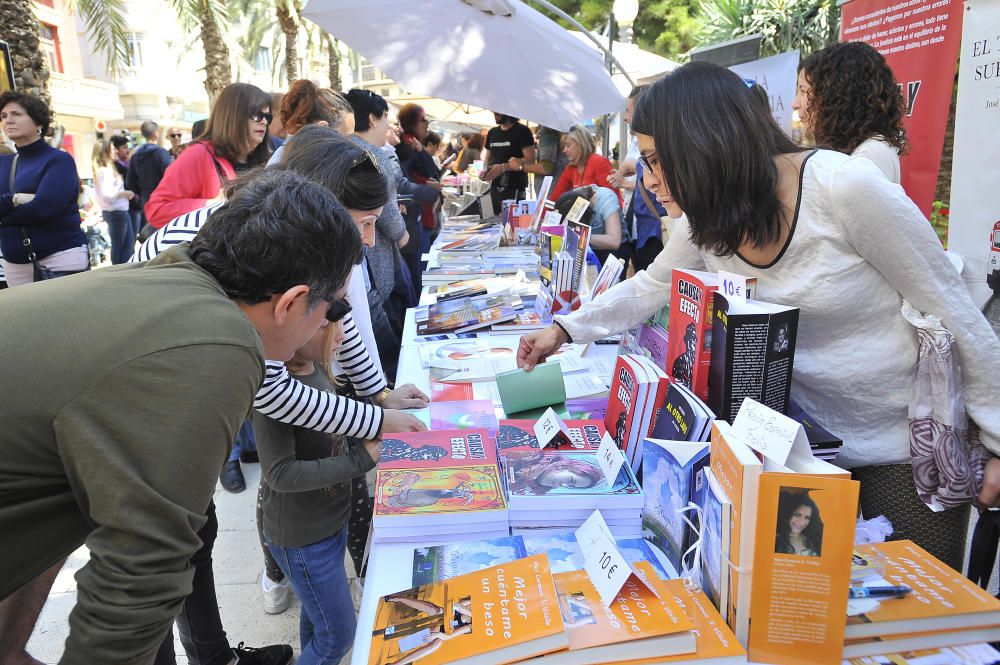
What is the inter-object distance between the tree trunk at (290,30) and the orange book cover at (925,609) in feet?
46.0

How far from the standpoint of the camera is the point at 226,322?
850 millimetres

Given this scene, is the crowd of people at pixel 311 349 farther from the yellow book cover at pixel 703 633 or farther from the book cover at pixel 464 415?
the yellow book cover at pixel 703 633

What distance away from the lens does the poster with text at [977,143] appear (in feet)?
7.97

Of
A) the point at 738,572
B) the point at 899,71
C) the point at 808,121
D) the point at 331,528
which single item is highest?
the point at 899,71

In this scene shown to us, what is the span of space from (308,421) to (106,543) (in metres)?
0.70

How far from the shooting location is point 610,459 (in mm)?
1236

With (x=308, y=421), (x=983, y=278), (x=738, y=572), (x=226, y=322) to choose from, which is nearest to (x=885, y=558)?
(x=738, y=572)

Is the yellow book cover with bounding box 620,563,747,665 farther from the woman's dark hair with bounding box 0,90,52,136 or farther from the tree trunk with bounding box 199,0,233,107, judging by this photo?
the tree trunk with bounding box 199,0,233,107

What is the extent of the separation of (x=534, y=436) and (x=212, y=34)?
36.7ft

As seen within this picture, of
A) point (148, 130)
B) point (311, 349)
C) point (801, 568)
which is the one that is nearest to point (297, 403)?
point (311, 349)

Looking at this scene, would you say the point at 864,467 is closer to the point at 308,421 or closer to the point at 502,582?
the point at 502,582

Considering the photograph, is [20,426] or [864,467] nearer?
[20,426]

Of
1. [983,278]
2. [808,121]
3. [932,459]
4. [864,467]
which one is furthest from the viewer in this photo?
[983,278]

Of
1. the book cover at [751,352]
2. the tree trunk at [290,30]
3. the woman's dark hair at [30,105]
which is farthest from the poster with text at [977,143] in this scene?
the tree trunk at [290,30]
